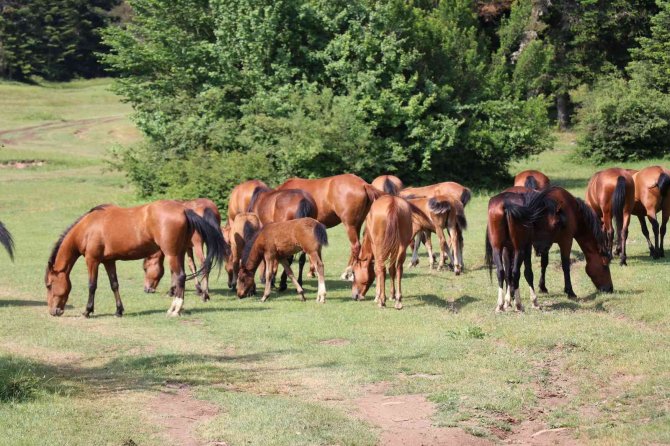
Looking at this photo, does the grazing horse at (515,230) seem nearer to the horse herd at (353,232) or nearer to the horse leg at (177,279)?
the horse herd at (353,232)

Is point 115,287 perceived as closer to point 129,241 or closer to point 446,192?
point 129,241

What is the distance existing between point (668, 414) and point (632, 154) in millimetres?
35815

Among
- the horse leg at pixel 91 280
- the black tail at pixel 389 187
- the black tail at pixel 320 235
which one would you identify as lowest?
the horse leg at pixel 91 280

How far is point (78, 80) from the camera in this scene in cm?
9612

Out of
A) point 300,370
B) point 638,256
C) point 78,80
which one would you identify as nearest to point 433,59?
point 638,256

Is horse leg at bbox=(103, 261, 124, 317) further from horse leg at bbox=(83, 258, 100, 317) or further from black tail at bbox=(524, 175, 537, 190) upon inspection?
black tail at bbox=(524, 175, 537, 190)

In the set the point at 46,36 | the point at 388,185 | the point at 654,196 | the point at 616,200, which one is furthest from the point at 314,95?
the point at 46,36

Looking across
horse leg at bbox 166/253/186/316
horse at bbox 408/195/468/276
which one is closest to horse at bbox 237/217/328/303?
horse leg at bbox 166/253/186/316

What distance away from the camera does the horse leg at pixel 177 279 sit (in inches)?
623

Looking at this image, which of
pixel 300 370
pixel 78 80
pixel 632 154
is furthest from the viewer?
pixel 78 80

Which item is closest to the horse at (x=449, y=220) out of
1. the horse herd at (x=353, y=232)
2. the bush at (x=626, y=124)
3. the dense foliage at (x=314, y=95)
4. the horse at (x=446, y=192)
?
the horse herd at (x=353, y=232)

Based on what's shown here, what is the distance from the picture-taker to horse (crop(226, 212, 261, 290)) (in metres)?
18.6

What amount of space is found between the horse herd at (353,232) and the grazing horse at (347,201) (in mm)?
21

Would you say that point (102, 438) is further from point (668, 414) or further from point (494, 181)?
point (494, 181)
